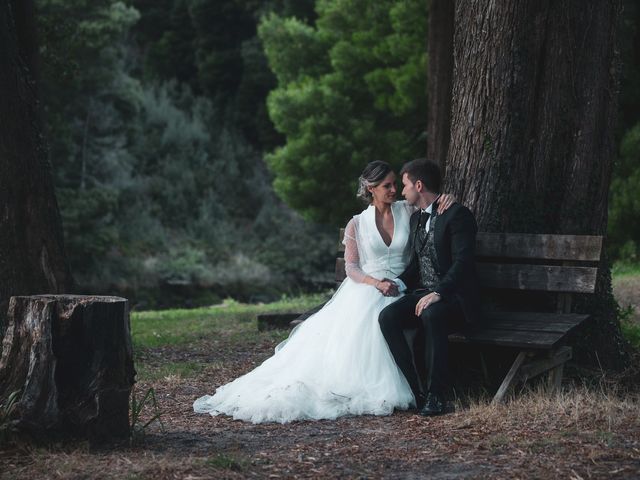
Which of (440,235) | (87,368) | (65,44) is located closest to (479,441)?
(440,235)

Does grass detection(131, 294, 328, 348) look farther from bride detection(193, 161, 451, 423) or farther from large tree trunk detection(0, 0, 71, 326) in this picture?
bride detection(193, 161, 451, 423)

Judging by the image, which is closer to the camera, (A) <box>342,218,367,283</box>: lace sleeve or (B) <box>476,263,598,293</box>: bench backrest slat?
(B) <box>476,263,598,293</box>: bench backrest slat

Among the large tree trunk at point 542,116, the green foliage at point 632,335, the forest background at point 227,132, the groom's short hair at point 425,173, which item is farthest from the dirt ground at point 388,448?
the forest background at point 227,132

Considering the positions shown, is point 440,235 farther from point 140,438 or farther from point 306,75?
point 306,75

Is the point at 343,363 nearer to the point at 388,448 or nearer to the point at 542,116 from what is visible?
the point at 388,448

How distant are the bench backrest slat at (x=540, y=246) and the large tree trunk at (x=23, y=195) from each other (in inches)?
169

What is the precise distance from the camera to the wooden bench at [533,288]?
6086 mm

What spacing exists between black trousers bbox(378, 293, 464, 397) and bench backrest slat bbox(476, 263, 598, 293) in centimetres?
57

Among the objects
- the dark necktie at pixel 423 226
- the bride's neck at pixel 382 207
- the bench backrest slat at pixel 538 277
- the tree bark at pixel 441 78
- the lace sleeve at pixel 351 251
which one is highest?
the tree bark at pixel 441 78

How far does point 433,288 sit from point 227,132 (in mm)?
23358

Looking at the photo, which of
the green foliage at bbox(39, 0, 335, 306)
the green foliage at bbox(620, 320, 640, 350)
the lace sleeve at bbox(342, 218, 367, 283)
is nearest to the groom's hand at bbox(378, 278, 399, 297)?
Answer: the lace sleeve at bbox(342, 218, 367, 283)

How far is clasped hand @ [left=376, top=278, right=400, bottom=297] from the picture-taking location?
22.1 feet

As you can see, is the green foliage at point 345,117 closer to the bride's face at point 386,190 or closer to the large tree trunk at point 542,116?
the large tree trunk at point 542,116

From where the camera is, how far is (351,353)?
655cm
